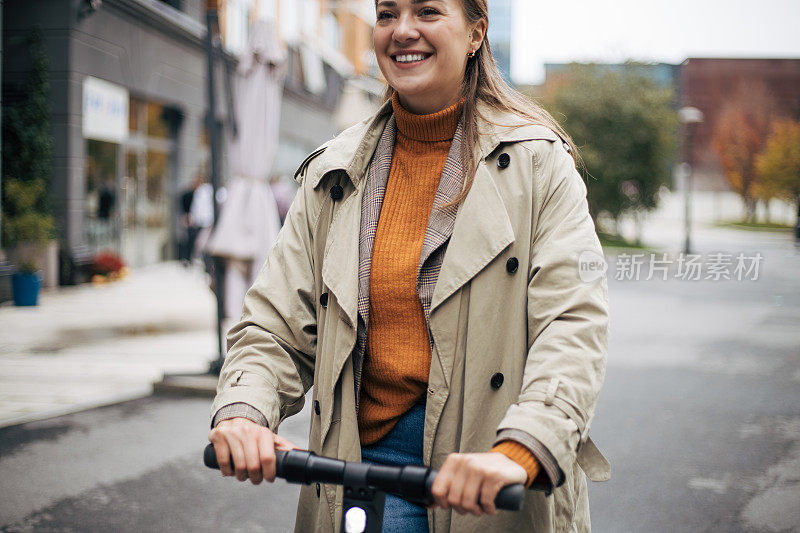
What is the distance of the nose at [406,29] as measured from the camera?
1.84 metres

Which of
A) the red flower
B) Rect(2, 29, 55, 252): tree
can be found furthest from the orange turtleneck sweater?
the red flower

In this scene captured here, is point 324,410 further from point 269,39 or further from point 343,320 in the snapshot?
point 269,39

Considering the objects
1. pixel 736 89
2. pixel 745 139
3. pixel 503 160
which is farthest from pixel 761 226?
pixel 503 160

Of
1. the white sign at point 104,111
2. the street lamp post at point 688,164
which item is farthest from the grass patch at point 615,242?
the white sign at point 104,111

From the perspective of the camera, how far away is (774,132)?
27.7 ft

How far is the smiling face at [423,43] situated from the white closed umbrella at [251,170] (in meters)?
6.10

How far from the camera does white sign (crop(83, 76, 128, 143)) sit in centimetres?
1415

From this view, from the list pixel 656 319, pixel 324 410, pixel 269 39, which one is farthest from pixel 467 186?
pixel 656 319

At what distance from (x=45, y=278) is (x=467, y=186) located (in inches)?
489

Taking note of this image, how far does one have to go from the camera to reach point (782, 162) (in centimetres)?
786

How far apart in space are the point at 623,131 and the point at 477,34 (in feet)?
93.6

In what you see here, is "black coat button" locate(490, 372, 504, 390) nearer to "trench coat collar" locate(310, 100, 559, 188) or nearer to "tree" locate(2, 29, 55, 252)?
"trench coat collar" locate(310, 100, 559, 188)

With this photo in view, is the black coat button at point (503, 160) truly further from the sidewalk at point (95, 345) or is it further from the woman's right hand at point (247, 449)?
the sidewalk at point (95, 345)

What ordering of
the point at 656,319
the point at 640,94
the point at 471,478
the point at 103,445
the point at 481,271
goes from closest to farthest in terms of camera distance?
the point at 471,478 < the point at 481,271 < the point at 103,445 < the point at 656,319 < the point at 640,94
